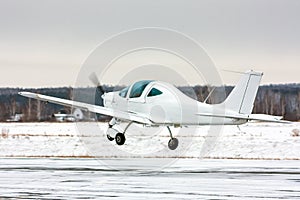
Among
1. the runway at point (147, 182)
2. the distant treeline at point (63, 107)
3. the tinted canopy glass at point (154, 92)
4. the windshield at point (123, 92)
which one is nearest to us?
the runway at point (147, 182)

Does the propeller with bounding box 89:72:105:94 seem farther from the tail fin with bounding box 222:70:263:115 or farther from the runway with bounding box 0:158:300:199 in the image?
the runway with bounding box 0:158:300:199

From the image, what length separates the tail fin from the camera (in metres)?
33.4

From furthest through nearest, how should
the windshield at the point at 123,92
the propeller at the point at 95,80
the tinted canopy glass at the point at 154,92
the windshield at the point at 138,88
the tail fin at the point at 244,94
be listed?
1. the propeller at the point at 95,80
2. the windshield at the point at 123,92
3. the tail fin at the point at 244,94
4. the windshield at the point at 138,88
5. the tinted canopy glass at the point at 154,92

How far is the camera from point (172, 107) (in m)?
32.9

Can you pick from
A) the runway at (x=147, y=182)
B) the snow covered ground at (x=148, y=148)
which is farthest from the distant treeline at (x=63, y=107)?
the runway at (x=147, y=182)

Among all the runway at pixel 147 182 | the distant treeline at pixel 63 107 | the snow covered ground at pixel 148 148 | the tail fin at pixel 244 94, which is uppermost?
the distant treeline at pixel 63 107

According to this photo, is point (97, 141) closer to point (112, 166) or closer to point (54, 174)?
point (112, 166)

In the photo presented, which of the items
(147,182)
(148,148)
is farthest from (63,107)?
(147,182)

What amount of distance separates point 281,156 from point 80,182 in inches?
686

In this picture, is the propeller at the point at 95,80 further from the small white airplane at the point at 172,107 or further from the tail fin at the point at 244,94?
the tail fin at the point at 244,94

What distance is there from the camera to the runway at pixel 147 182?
15477 millimetres

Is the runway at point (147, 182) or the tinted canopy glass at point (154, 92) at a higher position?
the tinted canopy glass at point (154, 92)

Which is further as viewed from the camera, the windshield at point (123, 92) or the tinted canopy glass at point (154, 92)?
the windshield at point (123, 92)

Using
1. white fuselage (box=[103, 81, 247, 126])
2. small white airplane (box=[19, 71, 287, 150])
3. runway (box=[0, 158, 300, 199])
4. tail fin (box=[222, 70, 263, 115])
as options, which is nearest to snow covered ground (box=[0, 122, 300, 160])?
small white airplane (box=[19, 71, 287, 150])
